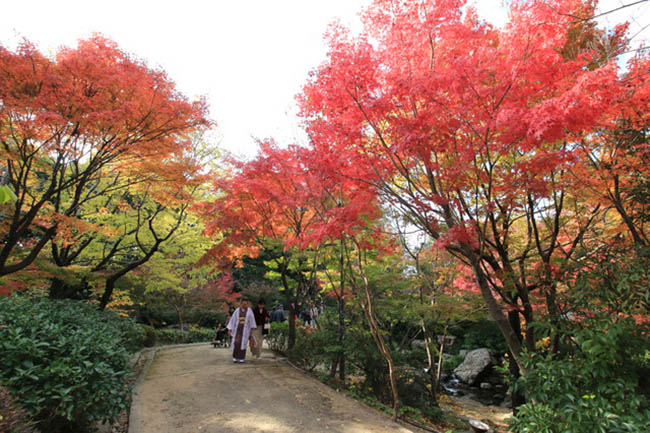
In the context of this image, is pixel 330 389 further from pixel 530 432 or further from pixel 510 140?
pixel 510 140

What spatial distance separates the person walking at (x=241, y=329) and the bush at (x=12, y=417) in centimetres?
577

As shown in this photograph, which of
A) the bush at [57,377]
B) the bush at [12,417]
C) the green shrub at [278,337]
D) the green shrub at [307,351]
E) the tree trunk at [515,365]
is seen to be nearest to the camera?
the bush at [12,417]

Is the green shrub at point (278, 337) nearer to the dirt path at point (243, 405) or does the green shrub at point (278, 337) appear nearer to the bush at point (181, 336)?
the dirt path at point (243, 405)

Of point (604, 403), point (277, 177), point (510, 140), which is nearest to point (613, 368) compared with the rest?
point (604, 403)

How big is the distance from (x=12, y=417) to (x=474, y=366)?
15.2 m

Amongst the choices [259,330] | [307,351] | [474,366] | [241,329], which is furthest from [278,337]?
[474,366]

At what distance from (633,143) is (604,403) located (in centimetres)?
404

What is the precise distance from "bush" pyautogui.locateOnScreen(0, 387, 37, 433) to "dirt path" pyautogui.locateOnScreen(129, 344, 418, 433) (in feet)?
5.73

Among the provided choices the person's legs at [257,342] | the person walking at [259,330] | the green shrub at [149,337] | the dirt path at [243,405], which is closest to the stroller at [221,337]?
the green shrub at [149,337]

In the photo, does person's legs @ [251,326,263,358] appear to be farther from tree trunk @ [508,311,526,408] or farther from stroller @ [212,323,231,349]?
tree trunk @ [508,311,526,408]

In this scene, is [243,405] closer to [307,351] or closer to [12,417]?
[307,351]

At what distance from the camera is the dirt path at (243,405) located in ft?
14.3

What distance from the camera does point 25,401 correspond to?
109 inches

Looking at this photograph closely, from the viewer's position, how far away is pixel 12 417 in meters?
2.43
